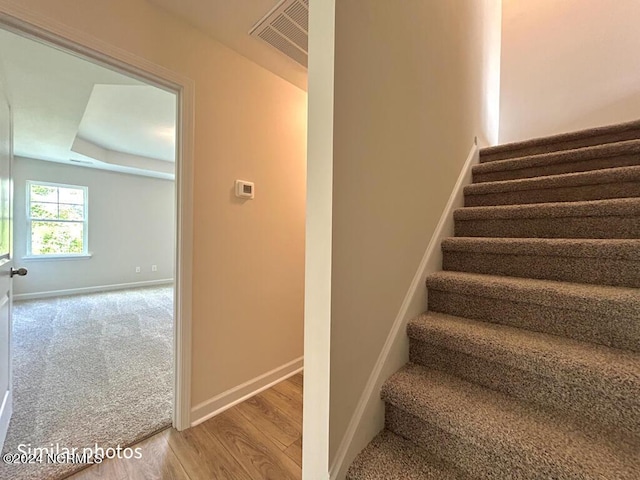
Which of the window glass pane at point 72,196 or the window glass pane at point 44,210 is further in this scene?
the window glass pane at point 72,196

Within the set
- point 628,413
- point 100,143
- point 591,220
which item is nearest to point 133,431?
point 628,413

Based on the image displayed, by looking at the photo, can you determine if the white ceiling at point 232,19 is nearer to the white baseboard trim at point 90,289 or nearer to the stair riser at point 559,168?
the stair riser at point 559,168

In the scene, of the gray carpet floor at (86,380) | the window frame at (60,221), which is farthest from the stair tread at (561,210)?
the window frame at (60,221)

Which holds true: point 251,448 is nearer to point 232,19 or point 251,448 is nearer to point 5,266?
point 5,266

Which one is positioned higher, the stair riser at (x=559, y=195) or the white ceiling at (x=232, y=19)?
the white ceiling at (x=232, y=19)

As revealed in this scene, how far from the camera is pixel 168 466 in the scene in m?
1.30

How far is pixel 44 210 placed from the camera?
461cm

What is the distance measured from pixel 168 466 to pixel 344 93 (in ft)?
5.97

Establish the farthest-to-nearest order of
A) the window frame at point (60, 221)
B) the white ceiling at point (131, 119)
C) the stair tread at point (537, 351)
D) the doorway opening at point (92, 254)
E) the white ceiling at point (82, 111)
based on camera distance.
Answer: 1. the window frame at point (60, 221)
2. the white ceiling at point (131, 119)
3. the white ceiling at point (82, 111)
4. the doorway opening at point (92, 254)
5. the stair tread at point (537, 351)

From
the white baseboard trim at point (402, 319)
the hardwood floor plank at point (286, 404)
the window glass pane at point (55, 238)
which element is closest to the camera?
the white baseboard trim at point (402, 319)

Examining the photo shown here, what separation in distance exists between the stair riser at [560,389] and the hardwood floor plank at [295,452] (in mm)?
882

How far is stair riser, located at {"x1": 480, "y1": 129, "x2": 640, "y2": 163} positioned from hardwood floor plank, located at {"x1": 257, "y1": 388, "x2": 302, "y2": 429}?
2.33m

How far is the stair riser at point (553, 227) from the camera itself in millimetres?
1203

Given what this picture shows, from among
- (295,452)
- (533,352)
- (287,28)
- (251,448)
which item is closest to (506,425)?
(533,352)
